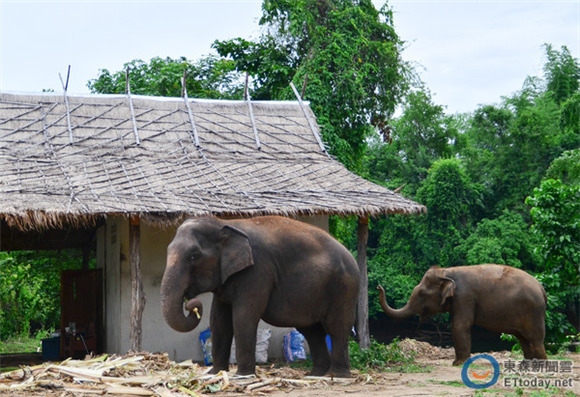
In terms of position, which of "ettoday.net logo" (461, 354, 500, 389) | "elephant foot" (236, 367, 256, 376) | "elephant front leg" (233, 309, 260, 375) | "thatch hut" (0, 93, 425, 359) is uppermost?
"thatch hut" (0, 93, 425, 359)

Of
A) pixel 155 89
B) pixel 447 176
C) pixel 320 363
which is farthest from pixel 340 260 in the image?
pixel 447 176

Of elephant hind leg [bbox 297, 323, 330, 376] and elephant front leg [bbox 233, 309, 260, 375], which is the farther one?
elephant hind leg [bbox 297, 323, 330, 376]

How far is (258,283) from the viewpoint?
7.86m

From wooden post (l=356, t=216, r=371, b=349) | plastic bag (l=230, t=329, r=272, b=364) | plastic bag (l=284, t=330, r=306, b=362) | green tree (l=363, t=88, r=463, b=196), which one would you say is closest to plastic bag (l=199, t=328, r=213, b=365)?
plastic bag (l=230, t=329, r=272, b=364)

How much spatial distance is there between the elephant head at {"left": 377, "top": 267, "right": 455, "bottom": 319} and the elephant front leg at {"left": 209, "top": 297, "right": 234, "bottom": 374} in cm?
309

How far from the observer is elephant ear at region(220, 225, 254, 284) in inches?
303

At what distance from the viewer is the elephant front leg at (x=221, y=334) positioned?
26.3ft

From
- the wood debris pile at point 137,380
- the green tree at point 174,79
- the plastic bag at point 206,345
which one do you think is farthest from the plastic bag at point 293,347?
the green tree at point 174,79

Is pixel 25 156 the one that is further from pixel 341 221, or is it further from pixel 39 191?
pixel 341 221

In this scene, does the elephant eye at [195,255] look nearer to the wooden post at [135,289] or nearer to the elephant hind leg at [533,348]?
the wooden post at [135,289]

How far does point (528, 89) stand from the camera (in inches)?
1389

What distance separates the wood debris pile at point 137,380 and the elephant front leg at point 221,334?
159mm

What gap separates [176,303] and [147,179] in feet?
14.3

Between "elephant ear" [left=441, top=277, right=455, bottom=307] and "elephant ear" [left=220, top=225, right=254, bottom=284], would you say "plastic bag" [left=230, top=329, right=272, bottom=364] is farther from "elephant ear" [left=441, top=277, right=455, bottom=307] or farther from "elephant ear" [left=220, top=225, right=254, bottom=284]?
"elephant ear" [left=220, top=225, right=254, bottom=284]
